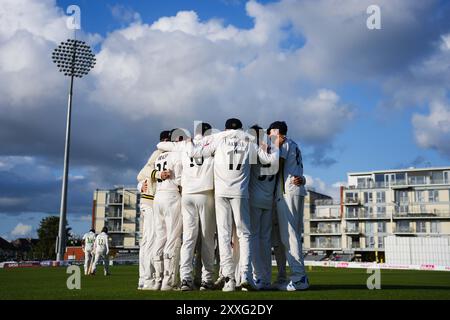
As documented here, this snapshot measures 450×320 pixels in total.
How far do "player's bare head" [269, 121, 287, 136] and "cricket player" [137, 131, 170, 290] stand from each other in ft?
7.46

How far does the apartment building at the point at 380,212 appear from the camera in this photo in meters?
84.8

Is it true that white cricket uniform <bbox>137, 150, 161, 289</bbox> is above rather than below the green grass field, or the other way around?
above

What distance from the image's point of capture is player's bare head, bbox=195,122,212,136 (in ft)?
32.5

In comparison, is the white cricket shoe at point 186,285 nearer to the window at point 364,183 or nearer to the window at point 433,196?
the window at point 433,196

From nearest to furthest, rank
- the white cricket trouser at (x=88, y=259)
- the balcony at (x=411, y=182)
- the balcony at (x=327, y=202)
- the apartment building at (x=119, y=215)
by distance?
the white cricket trouser at (x=88, y=259) → the balcony at (x=411, y=182) → the balcony at (x=327, y=202) → the apartment building at (x=119, y=215)

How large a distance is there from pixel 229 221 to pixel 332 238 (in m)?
90.0

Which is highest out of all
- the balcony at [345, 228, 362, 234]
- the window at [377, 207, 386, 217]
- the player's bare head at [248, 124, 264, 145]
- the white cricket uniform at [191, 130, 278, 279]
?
the window at [377, 207, 386, 217]

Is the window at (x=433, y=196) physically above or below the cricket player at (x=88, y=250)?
above

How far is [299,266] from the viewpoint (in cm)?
930

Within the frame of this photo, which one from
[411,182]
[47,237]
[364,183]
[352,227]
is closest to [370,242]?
[352,227]

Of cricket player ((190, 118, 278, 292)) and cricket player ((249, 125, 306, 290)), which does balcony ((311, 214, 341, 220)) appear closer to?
cricket player ((249, 125, 306, 290))

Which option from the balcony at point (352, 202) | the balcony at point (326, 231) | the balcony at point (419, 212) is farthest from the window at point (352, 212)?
the balcony at point (419, 212)

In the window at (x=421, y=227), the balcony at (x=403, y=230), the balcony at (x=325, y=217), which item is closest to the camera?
the window at (x=421, y=227)

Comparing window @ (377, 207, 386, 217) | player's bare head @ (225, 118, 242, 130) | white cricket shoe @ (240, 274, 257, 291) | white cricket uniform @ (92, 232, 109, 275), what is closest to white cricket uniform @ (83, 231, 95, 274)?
white cricket uniform @ (92, 232, 109, 275)
